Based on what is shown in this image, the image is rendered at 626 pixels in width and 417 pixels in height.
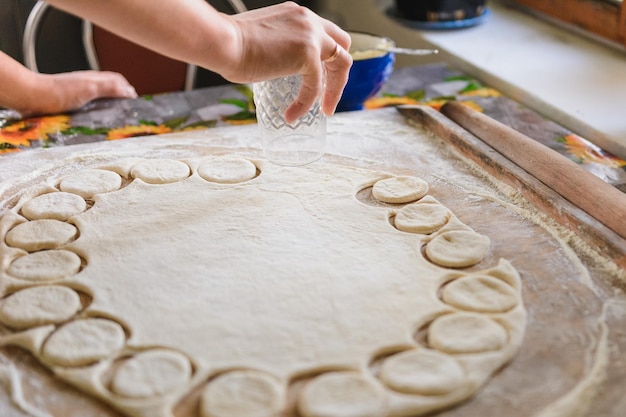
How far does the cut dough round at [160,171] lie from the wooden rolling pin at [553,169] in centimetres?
59

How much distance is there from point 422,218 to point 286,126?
0.33 metres

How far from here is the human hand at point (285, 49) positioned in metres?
1.14

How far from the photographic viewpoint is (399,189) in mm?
1324

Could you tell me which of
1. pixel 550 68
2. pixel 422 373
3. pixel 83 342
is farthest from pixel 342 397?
pixel 550 68

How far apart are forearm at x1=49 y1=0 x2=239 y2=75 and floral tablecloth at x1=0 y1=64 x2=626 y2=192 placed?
1.84 feet

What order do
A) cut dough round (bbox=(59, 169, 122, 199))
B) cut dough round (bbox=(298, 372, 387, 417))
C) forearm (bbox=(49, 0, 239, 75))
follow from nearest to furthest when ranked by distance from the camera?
cut dough round (bbox=(298, 372, 387, 417)) < forearm (bbox=(49, 0, 239, 75)) < cut dough round (bbox=(59, 169, 122, 199))

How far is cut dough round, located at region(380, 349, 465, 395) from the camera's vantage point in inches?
33.8

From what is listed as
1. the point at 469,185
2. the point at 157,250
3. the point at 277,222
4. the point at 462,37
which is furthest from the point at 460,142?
the point at 462,37

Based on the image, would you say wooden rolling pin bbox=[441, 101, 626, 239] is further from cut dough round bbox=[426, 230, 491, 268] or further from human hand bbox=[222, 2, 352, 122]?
human hand bbox=[222, 2, 352, 122]

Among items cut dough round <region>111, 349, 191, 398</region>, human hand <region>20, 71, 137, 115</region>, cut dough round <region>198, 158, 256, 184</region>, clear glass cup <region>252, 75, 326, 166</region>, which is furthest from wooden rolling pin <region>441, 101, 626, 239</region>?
human hand <region>20, 71, 137, 115</region>

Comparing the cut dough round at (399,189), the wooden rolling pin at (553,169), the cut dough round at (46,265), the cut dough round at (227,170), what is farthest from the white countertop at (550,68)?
the cut dough round at (46,265)

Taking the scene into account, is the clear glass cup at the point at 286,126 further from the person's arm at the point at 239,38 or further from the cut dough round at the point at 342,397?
the cut dough round at the point at 342,397

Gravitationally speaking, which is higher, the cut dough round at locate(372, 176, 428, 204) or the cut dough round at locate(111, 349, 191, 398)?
the cut dough round at locate(372, 176, 428, 204)

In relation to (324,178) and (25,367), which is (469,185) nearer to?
(324,178)
